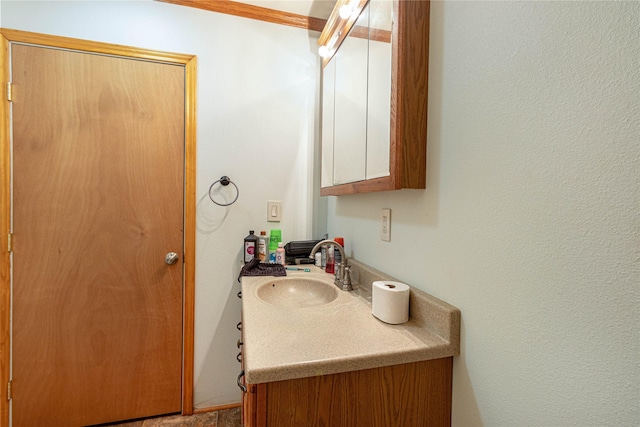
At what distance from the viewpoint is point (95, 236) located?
4.87 feet

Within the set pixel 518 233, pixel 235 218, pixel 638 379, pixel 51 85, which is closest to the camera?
pixel 638 379

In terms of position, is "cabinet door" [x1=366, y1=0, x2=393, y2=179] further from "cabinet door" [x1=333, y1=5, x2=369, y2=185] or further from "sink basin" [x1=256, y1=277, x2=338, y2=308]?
"sink basin" [x1=256, y1=277, x2=338, y2=308]

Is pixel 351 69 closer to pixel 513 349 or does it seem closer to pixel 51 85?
pixel 513 349

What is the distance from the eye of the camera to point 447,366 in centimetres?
77

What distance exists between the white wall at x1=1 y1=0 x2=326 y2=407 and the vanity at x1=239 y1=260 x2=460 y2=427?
2.76 ft

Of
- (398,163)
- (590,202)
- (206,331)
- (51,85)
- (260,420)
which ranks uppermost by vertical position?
(51,85)

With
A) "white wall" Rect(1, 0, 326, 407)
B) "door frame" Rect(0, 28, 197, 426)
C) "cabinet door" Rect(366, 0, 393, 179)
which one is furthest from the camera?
"white wall" Rect(1, 0, 326, 407)

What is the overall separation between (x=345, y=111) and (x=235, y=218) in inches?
34.3

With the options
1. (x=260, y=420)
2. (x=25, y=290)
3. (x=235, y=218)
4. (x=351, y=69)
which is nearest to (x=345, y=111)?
(x=351, y=69)

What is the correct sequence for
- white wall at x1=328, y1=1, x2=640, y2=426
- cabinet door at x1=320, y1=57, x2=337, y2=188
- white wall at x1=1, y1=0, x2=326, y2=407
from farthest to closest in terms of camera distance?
white wall at x1=1, y1=0, x2=326, y2=407, cabinet door at x1=320, y1=57, x2=337, y2=188, white wall at x1=328, y1=1, x2=640, y2=426

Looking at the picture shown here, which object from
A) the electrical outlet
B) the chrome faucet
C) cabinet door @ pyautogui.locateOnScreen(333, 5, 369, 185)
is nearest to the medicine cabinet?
cabinet door @ pyautogui.locateOnScreen(333, 5, 369, 185)

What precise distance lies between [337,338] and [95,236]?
1.42 metres

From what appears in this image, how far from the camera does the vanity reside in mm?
640

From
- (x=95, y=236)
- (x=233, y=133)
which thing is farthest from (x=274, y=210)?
(x=95, y=236)
